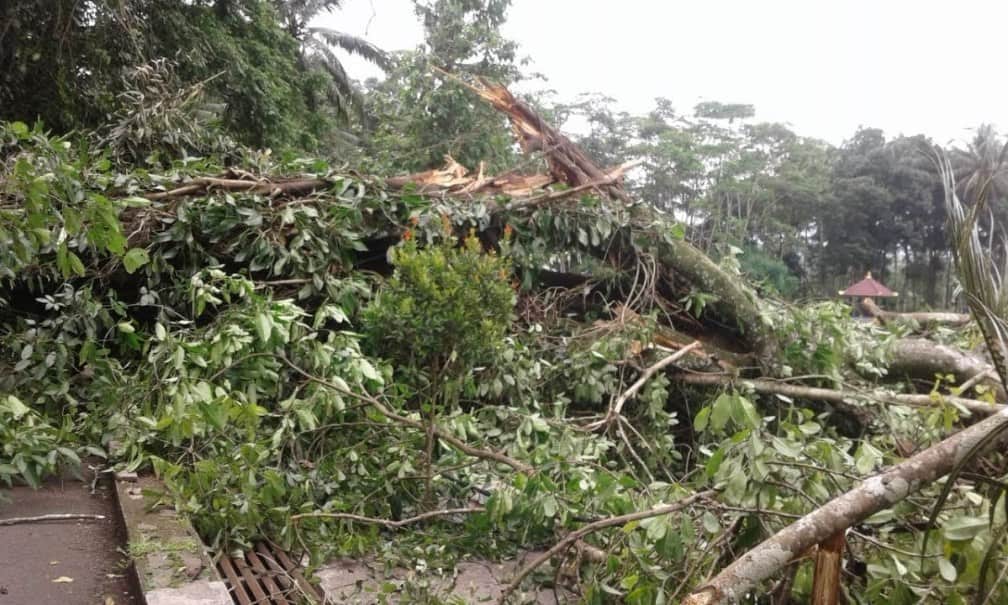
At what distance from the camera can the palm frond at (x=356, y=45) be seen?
1938cm

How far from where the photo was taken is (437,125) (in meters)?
14.5

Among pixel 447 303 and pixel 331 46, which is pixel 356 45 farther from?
pixel 447 303

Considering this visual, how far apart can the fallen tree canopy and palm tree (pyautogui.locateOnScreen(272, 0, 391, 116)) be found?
40.1 ft

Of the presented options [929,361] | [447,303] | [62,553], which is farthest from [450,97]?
[62,553]

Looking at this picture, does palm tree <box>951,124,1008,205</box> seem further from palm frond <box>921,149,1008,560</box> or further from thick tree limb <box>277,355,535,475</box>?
thick tree limb <box>277,355,535,475</box>

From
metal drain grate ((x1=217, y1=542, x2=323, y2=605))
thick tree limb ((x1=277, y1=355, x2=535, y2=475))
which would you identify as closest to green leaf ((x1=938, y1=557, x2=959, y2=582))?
thick tree limb ((x1=277, y1=355, x2=535, y2=475))

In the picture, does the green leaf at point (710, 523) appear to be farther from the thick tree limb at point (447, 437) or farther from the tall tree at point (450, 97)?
the tall tree at point (450, 97)

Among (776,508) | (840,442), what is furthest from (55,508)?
(840,442)

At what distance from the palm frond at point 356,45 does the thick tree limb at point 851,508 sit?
63.8 ft

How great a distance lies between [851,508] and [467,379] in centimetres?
235

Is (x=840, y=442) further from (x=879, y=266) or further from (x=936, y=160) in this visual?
(x=879, y=266)

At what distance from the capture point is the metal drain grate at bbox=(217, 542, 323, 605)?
238 centimetres

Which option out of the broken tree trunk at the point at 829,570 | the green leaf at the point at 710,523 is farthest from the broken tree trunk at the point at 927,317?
the broken tree trunk at the point at 829,570

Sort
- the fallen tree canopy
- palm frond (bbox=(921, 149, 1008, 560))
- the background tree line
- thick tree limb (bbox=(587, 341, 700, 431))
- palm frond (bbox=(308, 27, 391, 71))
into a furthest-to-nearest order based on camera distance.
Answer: palm frond (bbox=(308, 27, 391, 71)) < the background tree line < thick tree limb (bbox=(587, 341, 700, 431)) < the fallen tree canopy < palm frond (bbox=(921, 149, 1008, 560))
